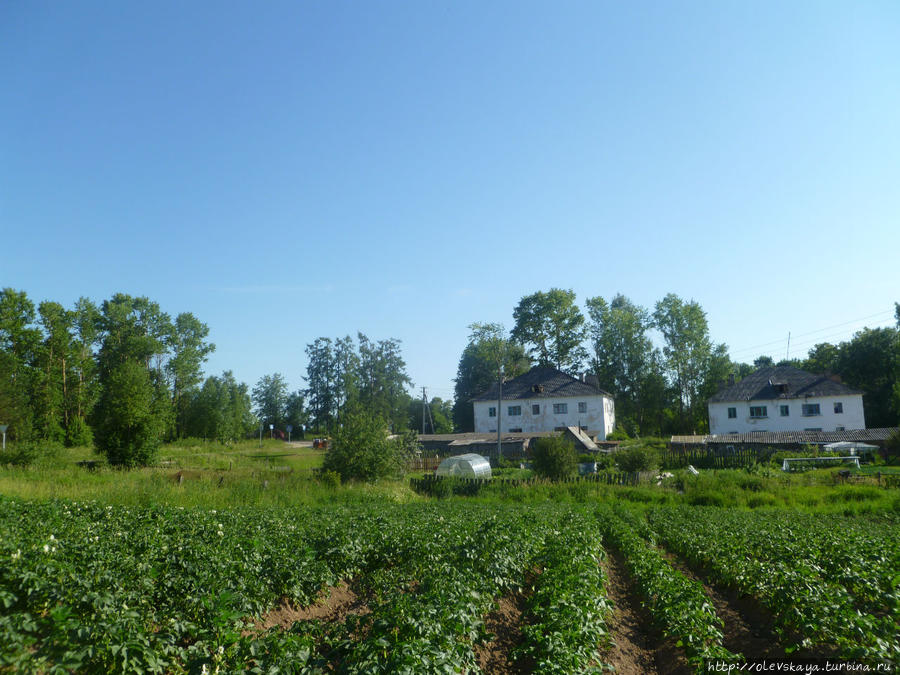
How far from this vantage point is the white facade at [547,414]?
180 feet

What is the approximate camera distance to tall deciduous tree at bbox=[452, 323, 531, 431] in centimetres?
7700

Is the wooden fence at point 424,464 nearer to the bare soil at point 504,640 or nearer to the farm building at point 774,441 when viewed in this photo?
the farm building at point 774,441

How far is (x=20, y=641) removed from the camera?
421cm

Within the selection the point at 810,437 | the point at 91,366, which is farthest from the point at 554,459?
the point at 91,366

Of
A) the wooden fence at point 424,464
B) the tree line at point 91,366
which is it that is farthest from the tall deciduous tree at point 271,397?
the wooden fence at point 424,464

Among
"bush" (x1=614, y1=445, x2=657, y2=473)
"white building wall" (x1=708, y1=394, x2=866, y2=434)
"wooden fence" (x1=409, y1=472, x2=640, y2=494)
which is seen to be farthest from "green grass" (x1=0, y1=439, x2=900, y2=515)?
"white building wall" (x1=708, y1=394, x2=866, y2=434)

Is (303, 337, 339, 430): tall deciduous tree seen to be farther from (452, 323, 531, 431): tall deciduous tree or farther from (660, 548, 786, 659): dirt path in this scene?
(660, 548, 786, 659): dirt path

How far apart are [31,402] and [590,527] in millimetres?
53975

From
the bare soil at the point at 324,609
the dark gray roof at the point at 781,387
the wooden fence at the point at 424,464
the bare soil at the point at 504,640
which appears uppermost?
the dark gray roof at the point at 781,387

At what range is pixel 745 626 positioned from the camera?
328 inches

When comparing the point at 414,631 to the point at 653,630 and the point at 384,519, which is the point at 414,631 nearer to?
the point at 653,630

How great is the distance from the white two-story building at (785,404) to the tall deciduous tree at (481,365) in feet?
91.2

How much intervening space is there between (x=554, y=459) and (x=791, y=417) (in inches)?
1350

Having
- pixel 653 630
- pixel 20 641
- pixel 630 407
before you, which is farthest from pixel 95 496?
pixel 630 407
